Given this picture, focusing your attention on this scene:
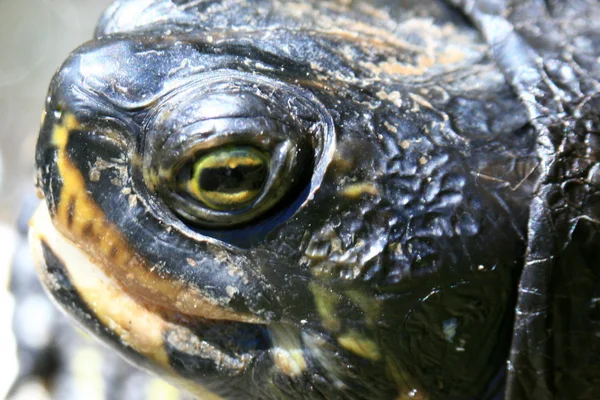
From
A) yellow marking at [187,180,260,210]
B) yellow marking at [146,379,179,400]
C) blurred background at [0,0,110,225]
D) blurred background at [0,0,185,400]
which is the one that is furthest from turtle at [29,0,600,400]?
blurred background at [0,0,110,225]

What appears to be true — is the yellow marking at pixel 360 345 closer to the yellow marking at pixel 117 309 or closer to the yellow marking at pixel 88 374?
the yellow marking at pixel 117 309

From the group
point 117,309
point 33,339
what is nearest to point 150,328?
point 117,309

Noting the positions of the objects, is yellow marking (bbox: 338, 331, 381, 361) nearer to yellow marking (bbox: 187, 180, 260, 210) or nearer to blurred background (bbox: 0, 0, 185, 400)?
yellow marking (bbox: 187, 180, 260, 210)

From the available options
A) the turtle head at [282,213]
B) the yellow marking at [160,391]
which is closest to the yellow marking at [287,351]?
the turtle head at [282,213]

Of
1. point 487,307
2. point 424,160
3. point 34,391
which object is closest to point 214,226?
point 424,160

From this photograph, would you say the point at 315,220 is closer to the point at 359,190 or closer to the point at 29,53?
the point at 359,190

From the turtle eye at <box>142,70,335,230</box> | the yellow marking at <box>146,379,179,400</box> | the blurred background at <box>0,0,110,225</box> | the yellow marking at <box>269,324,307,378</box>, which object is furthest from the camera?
the blurred background at <box>0,0,110,225</box>

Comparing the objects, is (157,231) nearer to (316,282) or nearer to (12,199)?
(316,282)
